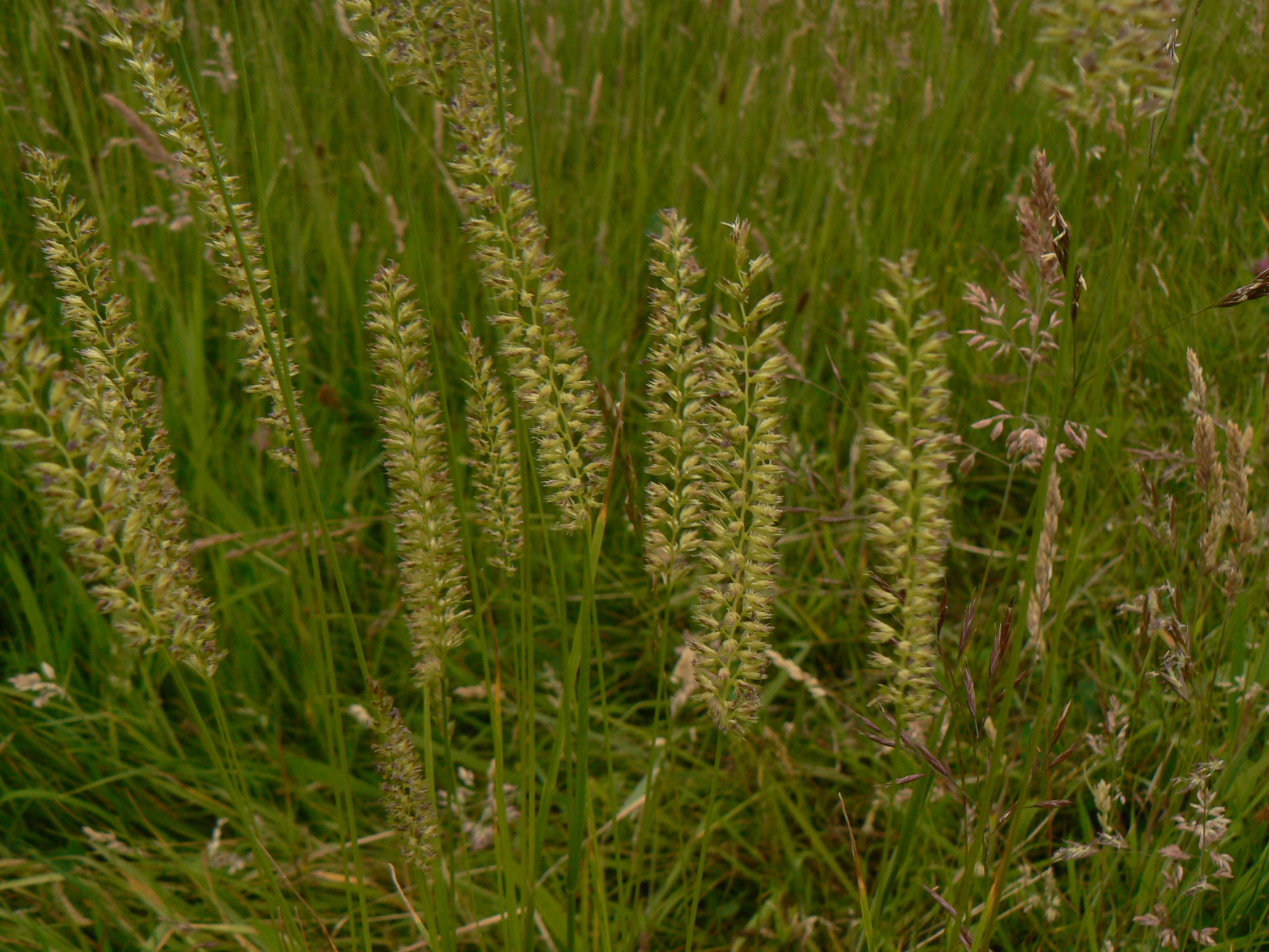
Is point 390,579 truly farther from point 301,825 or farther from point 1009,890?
point 1009,890

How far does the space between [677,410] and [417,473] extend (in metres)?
0.29

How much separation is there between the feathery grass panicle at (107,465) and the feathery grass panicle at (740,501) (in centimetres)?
52

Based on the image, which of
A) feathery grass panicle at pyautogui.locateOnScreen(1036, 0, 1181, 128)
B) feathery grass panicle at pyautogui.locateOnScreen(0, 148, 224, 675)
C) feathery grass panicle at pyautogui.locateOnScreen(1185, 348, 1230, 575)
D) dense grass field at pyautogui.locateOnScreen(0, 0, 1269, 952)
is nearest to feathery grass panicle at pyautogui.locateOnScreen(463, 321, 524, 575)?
dense grass field at pyautogui.locateOnScreen(0, 0, 1269, 952)

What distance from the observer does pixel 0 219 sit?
102 inches

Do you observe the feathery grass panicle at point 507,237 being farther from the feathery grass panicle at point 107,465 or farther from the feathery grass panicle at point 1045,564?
the feathery grass panicle at point 1045,564

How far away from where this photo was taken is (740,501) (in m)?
0.96

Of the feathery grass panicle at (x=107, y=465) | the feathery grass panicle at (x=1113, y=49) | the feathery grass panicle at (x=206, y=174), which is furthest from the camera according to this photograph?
the feathery grass panicle at (x=206, y=174)

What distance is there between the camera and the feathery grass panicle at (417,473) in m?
0.97

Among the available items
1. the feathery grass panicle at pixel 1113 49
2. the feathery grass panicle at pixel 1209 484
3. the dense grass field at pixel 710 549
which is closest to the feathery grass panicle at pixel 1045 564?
the dense grass field at pixel 710 549

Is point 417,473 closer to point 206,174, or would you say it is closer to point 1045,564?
point 206,174

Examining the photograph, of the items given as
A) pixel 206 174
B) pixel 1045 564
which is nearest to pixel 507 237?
pixel 206 174

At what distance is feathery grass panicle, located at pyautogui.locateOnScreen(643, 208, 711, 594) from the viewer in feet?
3.04

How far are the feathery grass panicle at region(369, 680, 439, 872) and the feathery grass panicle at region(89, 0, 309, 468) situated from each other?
0.33 m

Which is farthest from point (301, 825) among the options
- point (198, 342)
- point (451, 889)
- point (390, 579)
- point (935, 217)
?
point (935, 217)
